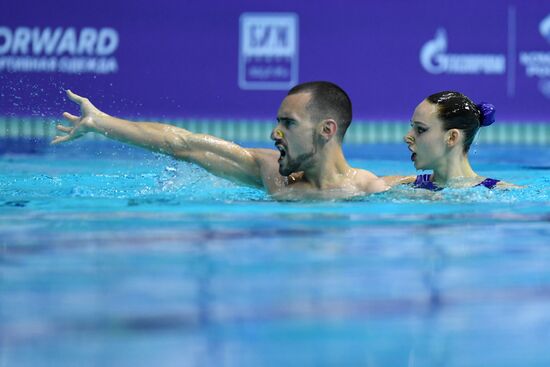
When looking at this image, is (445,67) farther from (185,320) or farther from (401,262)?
(185,320)

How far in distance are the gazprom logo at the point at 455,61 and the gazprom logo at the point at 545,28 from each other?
1.16 ft

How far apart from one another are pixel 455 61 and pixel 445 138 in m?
3.47

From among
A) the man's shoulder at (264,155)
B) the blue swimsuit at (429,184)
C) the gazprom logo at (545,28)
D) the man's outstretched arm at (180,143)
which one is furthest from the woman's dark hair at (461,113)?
the gazprom logo at (545,28)

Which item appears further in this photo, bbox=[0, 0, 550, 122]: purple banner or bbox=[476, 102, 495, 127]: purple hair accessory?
bbox=[0, 0, 550, 122]: purple banner

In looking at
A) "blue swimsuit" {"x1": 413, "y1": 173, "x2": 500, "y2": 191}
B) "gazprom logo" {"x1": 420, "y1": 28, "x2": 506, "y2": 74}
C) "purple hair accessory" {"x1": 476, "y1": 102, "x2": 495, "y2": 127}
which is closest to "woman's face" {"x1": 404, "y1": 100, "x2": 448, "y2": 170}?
"blue swimsuit" {"x1": 413, "y1": 173, "x2": 500, "y2": 191}

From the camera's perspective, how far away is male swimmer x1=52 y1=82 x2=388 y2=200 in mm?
4145

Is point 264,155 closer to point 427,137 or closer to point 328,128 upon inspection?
point 328,128

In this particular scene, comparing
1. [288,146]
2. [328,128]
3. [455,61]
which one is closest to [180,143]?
[288,146]

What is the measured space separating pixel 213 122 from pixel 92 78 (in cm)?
94

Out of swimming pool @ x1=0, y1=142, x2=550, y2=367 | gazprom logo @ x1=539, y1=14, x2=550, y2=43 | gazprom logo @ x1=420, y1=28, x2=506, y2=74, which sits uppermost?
gazprom logo @ x1=539, y1=14, x2=550, y2=43

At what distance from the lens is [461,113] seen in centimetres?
456

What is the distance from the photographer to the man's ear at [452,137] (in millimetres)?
4531

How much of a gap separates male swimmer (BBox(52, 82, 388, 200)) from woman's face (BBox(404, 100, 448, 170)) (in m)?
0.20

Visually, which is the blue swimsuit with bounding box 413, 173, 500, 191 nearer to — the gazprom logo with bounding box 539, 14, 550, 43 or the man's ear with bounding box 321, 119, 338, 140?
the man's ear with bounding box 321, 119, 338, 140
